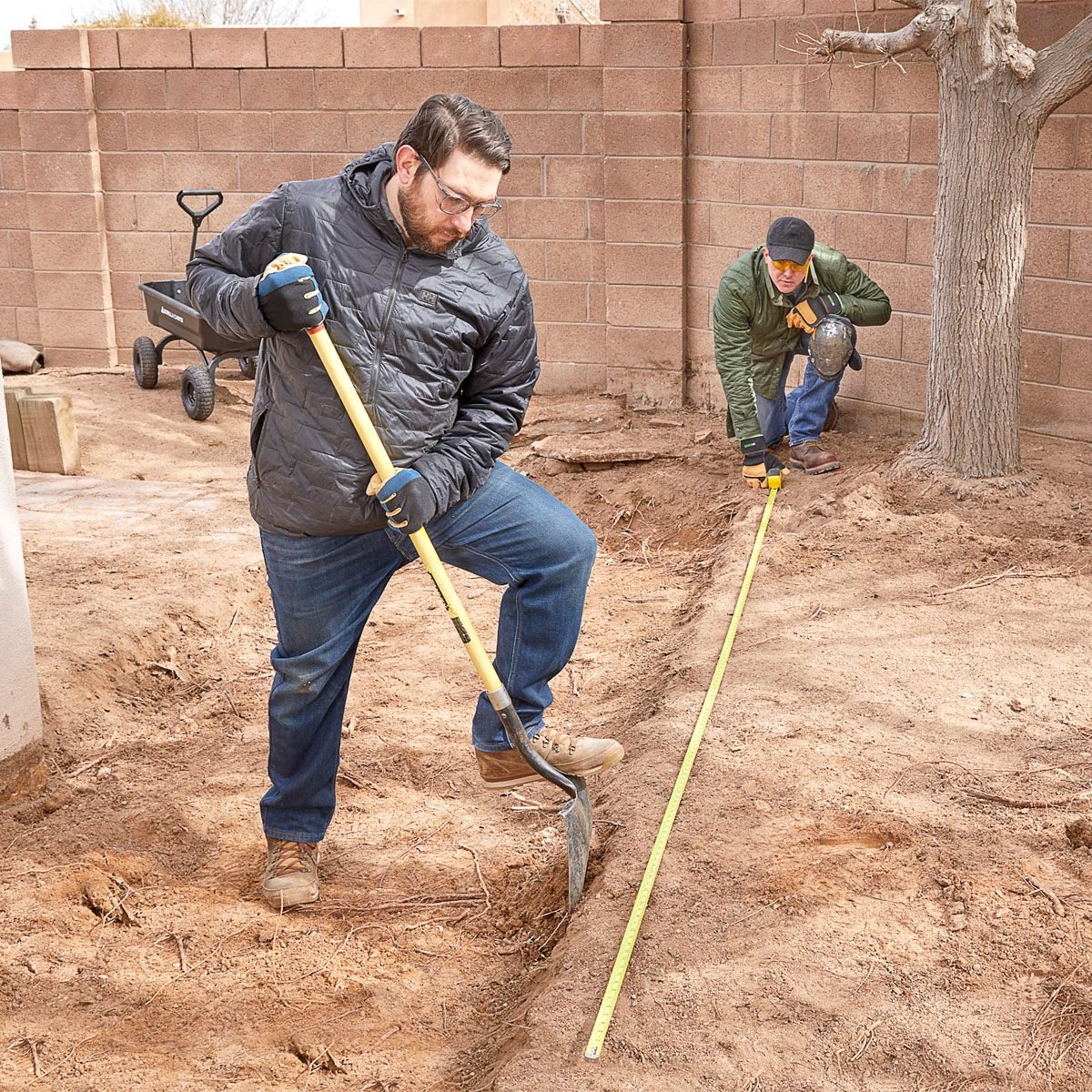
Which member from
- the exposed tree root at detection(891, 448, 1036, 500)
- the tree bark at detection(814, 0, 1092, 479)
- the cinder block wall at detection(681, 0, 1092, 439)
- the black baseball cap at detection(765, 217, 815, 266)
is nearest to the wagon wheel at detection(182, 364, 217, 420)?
the cinder block wall at detection(681, 0, 1092, 439)

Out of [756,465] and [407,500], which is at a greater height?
[407,500]

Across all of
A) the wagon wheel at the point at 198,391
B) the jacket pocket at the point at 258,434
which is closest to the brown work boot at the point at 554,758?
the jacket pocket at the point at 258,434

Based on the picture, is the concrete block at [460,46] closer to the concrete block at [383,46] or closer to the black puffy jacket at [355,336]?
the concrete block at [383,46]

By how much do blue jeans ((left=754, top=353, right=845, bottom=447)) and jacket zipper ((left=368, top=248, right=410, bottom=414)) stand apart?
400 cm

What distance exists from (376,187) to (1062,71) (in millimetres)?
4004

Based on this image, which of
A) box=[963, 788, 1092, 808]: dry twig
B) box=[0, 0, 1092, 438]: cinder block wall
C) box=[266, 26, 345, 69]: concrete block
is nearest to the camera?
box=[963, 788, 1092, 808]: dry twig

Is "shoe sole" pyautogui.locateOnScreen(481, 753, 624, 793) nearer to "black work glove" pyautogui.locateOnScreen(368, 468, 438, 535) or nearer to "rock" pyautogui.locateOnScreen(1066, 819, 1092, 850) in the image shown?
"black work glove" pyautogui.locateOnScreen(368, 468, 438, 535)

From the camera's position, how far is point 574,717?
470cm

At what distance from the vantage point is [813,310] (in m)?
6.70

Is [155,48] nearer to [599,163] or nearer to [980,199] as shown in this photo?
[599,163]

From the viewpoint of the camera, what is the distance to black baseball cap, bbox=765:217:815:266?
621cm

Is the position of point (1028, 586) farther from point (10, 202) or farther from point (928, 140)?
point (10, 202)

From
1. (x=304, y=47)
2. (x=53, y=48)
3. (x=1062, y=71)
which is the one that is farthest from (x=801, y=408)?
(x=53, y=48)

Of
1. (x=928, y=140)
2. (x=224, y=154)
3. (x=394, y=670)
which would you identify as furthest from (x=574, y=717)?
(x=224, y=154)
